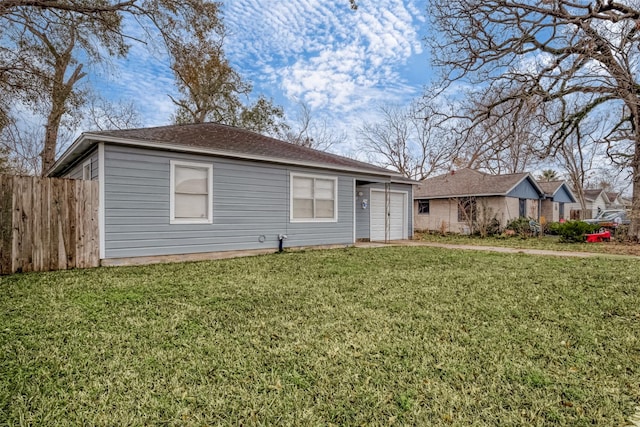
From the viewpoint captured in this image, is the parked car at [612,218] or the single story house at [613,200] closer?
the parked car at [612,218]

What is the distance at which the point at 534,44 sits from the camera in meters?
11.3

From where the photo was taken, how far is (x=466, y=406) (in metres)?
2.10

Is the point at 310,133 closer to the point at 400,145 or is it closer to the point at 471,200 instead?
the point at 400,145

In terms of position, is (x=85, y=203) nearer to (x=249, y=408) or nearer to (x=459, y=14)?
(x=249, y=408)

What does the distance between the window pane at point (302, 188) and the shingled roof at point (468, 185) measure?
32.0ft

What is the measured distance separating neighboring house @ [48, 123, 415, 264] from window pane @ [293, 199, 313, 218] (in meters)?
0.03

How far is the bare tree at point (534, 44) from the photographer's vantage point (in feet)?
28.9

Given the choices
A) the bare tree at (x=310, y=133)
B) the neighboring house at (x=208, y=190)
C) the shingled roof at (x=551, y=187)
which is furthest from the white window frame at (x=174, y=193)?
the shingled roof at (x=551, y=187)

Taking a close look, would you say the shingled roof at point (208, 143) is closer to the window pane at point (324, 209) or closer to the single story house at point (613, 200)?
the window pane at point (324, 209)

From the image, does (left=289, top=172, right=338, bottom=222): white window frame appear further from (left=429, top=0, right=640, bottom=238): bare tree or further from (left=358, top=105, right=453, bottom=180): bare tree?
(left=358, top=105, right=453, bottom=180): bare tree

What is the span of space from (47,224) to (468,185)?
64.2 ft

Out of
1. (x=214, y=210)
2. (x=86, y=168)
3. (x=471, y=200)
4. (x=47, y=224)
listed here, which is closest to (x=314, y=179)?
(x=214, y=210)

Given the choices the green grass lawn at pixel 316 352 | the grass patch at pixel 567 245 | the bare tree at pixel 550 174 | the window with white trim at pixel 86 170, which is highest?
the bare tree at pixel 550 174

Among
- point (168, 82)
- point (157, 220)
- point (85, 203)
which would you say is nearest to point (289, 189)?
point (157, 220)
